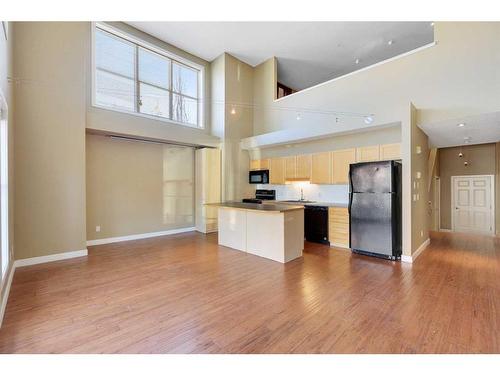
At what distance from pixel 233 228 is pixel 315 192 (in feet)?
8.09

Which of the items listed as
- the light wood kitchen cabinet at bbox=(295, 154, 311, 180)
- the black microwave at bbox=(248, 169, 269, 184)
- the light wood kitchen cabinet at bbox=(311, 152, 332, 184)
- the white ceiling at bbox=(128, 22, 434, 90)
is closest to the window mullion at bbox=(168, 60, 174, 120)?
the white ceiling at bbox=(128, 22, 434, 90)

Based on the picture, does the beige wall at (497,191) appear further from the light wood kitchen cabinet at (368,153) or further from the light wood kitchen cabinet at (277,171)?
the light wood kitchen cabinet at (277,171)

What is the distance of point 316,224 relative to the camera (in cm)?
527

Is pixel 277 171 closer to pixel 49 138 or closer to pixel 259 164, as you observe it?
pixel 259 164

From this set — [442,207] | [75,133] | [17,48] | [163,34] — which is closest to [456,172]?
[442,207]

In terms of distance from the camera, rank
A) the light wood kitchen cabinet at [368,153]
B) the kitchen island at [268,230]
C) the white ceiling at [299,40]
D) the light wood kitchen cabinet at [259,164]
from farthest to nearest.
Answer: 1. the light wood kitchen cabinet at [259,164]
2. the white ceiling at [299,40]
3. the light wood kitchen cabinet at [368,153]
4. the kitchen island at [268,230]

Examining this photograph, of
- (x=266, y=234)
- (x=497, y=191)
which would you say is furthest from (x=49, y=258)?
(x=497, y=191)

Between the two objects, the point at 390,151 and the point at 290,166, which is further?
the point at 290,166

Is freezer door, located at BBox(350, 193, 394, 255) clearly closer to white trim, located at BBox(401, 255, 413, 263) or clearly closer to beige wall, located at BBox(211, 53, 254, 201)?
white trim, located at BBox(401, 255, 413, 263)

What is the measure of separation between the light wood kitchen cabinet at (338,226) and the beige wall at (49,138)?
15.5 ft

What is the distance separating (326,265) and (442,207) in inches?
285

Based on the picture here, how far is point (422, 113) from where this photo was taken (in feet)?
14.4

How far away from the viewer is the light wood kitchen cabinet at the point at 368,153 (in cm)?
473

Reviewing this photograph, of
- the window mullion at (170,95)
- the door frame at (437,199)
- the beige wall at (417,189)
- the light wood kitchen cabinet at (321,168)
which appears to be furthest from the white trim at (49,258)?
the door frame at (437,199)
